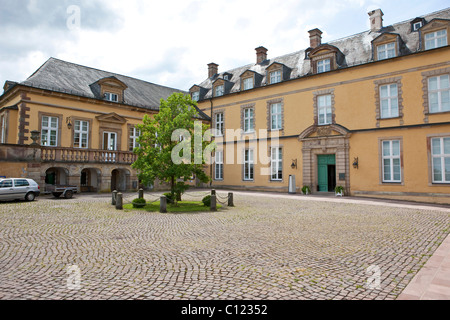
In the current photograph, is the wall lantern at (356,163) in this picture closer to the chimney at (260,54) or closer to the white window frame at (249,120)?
the white window frame at (249,120)

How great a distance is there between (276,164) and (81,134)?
14653mm

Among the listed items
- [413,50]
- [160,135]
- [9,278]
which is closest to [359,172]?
[413,50]

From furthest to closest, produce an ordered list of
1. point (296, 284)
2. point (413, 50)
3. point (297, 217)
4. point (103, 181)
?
1. point (103, 181)
2. point (413, 50)
3. point (297, 217)
4. point (296, 284)

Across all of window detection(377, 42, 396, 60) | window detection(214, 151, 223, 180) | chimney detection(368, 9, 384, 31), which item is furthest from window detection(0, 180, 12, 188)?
chimney detection(368, 9, 384, 31)

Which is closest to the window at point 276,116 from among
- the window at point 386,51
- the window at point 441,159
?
the window at point 386,51

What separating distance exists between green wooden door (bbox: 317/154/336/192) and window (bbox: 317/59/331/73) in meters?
6.15

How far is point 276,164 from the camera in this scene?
77.0 feet

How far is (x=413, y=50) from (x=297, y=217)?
46.3 ft

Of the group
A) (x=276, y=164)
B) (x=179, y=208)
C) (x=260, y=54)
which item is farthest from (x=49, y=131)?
(x=260, y=54)

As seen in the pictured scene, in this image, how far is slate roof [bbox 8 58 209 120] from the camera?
2034cm

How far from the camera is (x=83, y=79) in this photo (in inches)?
918

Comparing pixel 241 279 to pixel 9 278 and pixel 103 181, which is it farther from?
pixel 103 181

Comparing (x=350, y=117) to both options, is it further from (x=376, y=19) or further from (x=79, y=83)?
(x=79, y=83)

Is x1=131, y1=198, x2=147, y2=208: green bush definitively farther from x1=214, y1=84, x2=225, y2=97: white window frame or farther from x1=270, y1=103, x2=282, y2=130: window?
x1=214, y1=84, x2=225, y2=97: white window frame
